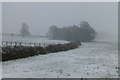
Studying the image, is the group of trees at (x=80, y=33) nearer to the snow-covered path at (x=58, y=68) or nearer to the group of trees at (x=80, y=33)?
the group of trees at (x=80, y=33)

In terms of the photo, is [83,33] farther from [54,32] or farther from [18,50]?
[18,50]

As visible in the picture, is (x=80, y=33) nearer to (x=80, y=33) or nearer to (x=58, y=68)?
(x=80, y=33)

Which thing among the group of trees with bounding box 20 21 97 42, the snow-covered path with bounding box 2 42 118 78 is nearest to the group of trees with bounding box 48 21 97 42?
the group of trees with bounding box 20 21 97 42

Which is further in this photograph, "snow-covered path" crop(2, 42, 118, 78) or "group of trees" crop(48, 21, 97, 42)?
"group of trees" crop(48, 21, 97, 42)

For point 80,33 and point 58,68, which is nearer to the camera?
point 58,68

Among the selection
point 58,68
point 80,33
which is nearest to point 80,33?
point 80,33

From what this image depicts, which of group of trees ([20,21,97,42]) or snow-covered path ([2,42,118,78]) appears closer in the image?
snow-covered path ([2,42,118,78])

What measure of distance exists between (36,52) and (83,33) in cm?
11902

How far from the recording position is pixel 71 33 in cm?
16262

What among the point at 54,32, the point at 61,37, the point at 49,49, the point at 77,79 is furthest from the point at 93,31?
the point at 77,79

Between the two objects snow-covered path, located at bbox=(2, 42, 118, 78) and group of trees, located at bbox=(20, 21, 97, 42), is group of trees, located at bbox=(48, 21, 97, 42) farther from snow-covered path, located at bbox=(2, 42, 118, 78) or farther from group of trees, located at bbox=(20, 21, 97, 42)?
snow-covered path, located at bbox=(2, 42, 118, 78)

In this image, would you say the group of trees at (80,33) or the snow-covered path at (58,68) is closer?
the snow-covered path at (58,68)

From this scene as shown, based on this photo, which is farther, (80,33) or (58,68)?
(80,33)

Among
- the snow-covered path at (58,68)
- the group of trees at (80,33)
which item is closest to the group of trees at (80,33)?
the group of trees at (80,33)
